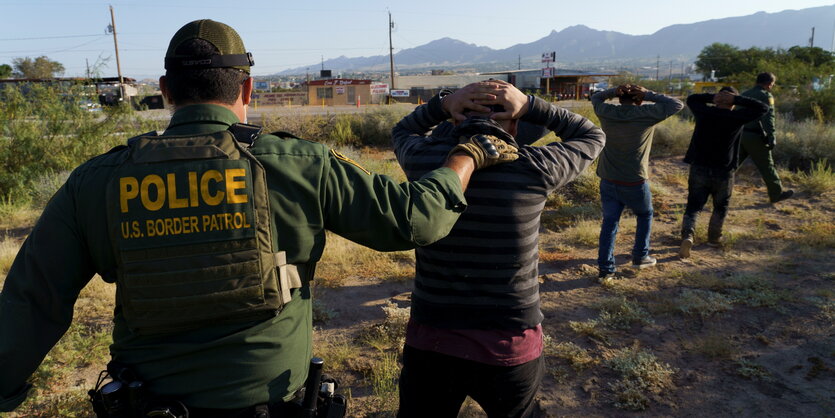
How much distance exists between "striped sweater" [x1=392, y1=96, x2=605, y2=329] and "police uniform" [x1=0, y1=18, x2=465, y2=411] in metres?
0.45

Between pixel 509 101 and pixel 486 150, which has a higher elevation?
pixel 509 101

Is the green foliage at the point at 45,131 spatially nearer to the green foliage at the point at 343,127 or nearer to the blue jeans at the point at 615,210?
the green foliage at the point at 343,127

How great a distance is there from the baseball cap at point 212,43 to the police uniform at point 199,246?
13 centimetres

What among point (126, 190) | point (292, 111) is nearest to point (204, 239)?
point (126, 190)

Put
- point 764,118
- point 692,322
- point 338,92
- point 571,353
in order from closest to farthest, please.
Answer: point 571,353 → point 692,322 → point 764,118 → point 338,92

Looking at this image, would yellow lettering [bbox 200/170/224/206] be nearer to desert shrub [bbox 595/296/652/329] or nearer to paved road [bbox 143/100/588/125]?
desert shrub [bbox 595/296/652/329]

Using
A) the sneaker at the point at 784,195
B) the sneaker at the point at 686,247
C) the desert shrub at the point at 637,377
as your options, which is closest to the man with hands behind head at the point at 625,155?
the sneaker at the point at 686,247

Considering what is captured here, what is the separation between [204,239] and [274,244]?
19cm

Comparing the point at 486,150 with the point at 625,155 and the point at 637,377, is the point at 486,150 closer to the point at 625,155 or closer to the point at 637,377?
the point at 637,377

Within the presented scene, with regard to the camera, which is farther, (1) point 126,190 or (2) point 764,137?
(2) point 764,137

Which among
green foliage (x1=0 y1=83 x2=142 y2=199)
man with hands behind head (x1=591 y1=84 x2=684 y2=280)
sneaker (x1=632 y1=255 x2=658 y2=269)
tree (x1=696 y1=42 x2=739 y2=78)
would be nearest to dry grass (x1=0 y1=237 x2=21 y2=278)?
green foliage (x1=0 y1=83 x2=142 y2=199)

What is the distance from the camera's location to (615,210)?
223 inches

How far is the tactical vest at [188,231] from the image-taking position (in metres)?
1.41

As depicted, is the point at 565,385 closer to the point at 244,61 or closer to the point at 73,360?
the point at 244,61
